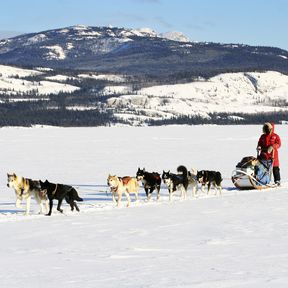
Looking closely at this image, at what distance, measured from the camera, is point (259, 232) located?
8344mm

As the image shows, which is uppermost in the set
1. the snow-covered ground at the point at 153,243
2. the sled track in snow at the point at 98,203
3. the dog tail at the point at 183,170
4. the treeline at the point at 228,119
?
the treeline at the point at 228,119

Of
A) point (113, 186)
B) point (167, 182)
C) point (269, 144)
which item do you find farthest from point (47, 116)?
point (113, 186)

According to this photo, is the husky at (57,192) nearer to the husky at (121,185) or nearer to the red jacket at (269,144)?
the husky at (121,185)

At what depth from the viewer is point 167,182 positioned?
41.8 ft

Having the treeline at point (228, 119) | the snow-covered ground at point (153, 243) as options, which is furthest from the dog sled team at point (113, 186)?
the treeline at point (228, 119)

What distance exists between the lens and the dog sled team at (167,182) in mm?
11148

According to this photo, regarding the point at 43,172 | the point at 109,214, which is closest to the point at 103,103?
the point at 43,172

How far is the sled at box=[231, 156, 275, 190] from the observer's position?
48.1ft

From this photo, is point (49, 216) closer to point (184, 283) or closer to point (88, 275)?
point (88, 275)

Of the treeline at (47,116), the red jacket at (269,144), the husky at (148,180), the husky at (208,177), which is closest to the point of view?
the husky at (148,180)

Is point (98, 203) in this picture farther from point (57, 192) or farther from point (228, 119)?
point (228, 119)

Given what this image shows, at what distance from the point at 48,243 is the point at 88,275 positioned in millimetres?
2248

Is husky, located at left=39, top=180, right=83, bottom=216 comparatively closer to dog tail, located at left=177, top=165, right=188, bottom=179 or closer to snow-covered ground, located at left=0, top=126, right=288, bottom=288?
snow-covered ground, located at left=0, top=126, right=288, bottom=288

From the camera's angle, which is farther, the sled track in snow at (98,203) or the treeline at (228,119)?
the treeline at (228,119)
